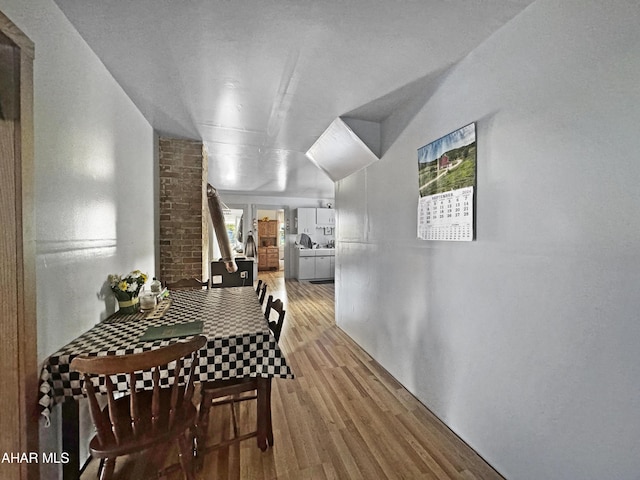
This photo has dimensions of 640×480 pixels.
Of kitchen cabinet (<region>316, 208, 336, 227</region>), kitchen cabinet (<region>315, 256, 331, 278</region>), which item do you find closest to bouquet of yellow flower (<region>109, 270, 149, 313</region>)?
kitchen cabinet (<region>315, 256, 331, 278</region>)

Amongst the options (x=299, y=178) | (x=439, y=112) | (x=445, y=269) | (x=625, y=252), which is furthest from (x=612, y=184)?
(x=299, y=178)

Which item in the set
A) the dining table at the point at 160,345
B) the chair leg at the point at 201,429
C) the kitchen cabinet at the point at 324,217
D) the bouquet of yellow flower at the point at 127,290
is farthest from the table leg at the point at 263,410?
the kitchen cabinet at the point at 324,217

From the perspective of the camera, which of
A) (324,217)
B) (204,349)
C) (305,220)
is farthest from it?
(324,217)

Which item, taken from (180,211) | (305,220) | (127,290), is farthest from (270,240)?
(127,290)

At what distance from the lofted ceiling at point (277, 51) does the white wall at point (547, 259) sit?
23cm

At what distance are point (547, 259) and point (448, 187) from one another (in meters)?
0.74

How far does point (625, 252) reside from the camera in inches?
38.2

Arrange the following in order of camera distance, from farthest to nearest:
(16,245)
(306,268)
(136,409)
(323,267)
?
(323,267)
(306,268)
(136,409)
(16,245)

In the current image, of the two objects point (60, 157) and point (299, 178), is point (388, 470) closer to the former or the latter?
point (60, 157)

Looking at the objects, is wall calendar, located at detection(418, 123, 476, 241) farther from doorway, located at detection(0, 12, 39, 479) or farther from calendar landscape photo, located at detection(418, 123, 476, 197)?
doorway, located at detection(0, 12, 39, 479)

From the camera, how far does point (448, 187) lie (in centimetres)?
179

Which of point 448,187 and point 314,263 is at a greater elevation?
point 448,187

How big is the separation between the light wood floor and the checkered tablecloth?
555 millimetres

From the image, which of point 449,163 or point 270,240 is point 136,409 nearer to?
point 449,163
